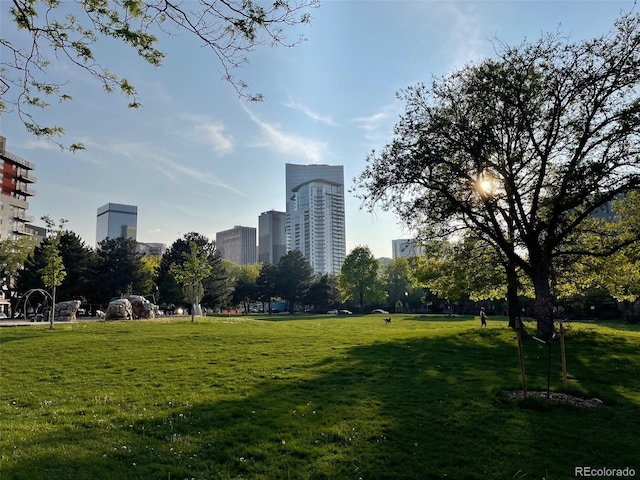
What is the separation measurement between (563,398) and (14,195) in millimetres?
107344

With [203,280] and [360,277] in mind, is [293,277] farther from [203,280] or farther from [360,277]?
[203,280]

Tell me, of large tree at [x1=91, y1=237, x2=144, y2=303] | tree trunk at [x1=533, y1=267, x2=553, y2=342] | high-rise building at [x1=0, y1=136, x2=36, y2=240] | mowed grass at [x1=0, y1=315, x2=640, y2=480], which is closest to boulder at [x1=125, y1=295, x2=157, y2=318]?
large tree at [x1=91, y1=237, x2=144, y2=303]

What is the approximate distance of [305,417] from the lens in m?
8.73

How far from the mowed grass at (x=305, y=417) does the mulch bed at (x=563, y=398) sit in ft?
0.93

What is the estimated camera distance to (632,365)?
15164 mm

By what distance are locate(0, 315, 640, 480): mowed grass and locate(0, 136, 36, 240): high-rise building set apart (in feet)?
284

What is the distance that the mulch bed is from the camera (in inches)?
397

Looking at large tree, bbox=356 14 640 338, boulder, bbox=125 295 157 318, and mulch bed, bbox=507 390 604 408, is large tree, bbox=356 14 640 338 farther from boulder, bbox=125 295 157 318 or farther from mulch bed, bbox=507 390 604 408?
boulder, bbox=125 295 157 318

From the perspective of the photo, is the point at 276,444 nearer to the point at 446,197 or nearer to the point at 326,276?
the point at 446,197

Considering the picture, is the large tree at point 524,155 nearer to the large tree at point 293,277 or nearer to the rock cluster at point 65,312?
the rock cluster at point 65,312

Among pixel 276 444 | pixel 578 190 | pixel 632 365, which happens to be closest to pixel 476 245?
pixel 578 190

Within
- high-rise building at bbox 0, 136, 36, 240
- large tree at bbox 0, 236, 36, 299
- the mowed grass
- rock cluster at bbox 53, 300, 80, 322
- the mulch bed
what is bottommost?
the mulch bed

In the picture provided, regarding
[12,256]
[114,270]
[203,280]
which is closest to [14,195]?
[12,256]

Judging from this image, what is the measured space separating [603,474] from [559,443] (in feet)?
4.06
